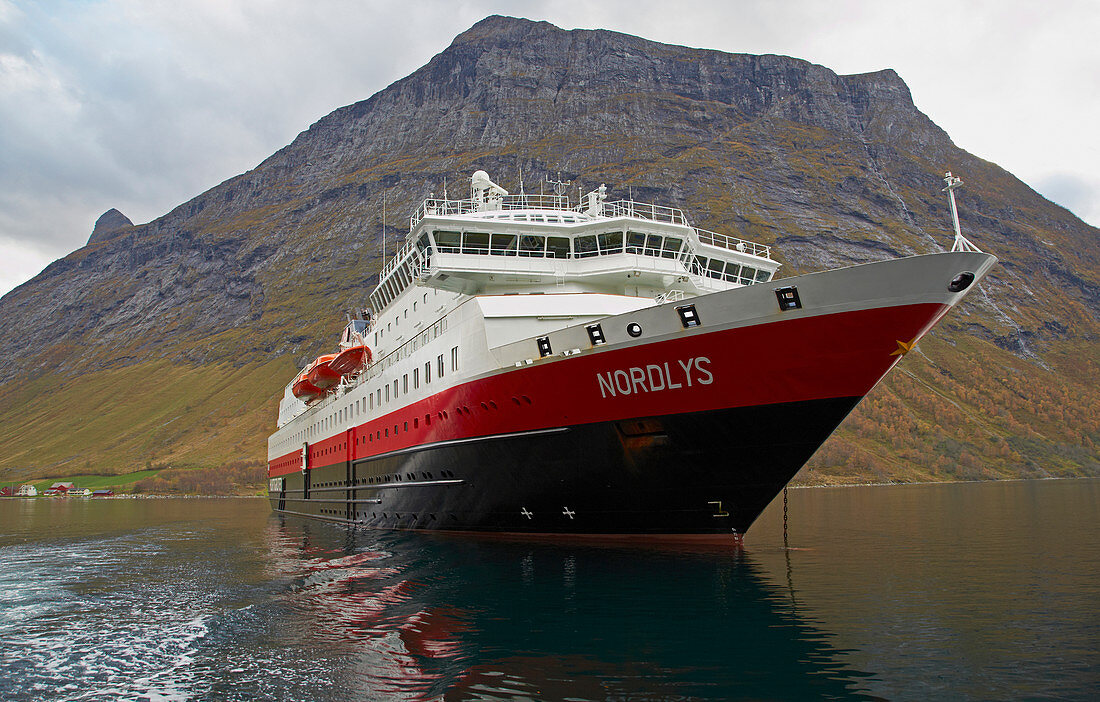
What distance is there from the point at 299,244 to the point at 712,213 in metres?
122

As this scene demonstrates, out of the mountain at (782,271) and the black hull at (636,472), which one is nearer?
the black hull at (636,472)

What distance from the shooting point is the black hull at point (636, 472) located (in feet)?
43.5

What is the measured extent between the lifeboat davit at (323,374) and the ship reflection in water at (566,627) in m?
16.4

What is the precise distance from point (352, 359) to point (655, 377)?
1874cm

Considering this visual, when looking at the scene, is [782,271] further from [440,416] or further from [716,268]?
[440,416]

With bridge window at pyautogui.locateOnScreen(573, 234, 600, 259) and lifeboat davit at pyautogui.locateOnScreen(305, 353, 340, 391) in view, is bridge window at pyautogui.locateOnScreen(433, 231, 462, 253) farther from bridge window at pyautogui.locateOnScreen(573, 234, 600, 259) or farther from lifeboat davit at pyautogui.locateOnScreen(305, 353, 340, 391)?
lifeboat davit at pyautogui.locateOnScreen(305, 353, 340, 391)

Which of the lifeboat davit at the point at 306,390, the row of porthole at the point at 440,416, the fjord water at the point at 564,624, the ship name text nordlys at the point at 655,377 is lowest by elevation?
the fjord water at the point at 564,624

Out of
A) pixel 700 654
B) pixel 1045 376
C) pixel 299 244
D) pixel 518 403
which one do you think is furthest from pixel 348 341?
pixel 299 244

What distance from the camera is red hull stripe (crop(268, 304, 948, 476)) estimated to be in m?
12.1

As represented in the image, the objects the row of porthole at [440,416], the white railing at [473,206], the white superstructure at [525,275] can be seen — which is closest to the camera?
the row of porthole at [440,416]

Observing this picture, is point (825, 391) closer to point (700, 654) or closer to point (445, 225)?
point (700, 654)

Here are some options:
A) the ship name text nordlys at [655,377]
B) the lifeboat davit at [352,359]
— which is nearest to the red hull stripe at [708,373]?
the ship name text nordlys at [655,377]

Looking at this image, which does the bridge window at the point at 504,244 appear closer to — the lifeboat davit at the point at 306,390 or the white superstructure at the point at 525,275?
the white superstructure at the point at 525,275

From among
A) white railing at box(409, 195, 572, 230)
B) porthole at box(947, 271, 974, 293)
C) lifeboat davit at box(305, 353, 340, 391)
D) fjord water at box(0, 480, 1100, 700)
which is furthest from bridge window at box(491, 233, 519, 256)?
lifeboat davit at box(305, 353, 340, 391)
